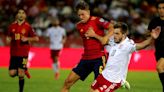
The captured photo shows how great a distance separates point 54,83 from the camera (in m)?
20.9

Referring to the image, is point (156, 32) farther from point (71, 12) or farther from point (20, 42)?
point (71, 12)

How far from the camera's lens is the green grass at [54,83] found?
60.5ft

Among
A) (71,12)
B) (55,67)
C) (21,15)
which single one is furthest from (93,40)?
(71,12)

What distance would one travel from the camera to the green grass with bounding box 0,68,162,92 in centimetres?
1845

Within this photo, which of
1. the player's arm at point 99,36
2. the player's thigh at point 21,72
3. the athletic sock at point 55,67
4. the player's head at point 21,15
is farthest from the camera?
the athletic sock at point 55,67

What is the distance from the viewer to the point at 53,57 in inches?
997

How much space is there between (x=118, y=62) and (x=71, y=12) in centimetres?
1972

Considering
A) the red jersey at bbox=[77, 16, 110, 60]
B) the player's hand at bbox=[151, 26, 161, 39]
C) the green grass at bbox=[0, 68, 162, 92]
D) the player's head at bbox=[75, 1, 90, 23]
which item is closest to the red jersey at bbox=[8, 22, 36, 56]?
the green grass at bbox=[0, 68, 162, 92]

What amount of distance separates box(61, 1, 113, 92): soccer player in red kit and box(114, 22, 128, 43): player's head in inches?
61.0

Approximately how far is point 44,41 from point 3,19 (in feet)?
12.0

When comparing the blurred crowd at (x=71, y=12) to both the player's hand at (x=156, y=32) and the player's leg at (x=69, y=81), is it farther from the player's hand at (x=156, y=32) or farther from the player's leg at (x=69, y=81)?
the player's hand at (x=156, y=32)

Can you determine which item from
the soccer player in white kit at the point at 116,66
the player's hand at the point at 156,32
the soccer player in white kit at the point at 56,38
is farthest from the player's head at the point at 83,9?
the soccer player in white kit at the point at 56,38

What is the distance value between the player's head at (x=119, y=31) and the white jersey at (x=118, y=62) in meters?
0.14

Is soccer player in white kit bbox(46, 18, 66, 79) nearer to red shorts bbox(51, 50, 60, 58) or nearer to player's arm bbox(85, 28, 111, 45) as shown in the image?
red shorts bbox(51, 50, 60, 58)
